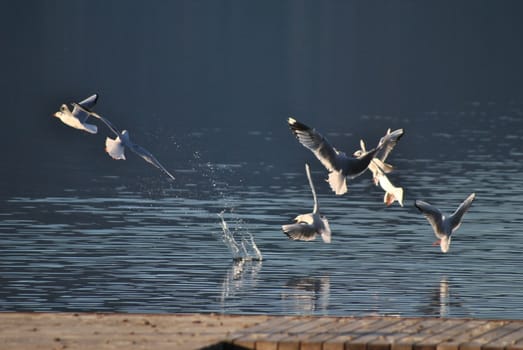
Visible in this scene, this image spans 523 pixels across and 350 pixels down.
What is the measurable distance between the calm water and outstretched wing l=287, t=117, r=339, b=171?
5.76 metres

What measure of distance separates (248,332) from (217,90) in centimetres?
9320

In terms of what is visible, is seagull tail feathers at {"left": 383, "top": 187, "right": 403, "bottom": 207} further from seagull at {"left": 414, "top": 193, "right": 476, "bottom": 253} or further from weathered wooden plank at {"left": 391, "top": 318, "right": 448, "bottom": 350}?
weathered wooden plank at {"left": 391, "top": 318, "right": 448, "bottom": 350}

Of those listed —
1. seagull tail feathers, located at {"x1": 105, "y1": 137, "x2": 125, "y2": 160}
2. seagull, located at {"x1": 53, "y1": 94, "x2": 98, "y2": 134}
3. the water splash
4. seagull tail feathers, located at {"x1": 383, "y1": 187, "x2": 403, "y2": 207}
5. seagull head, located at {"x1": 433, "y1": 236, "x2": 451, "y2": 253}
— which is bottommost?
seagull head, located at {"x1": 433, "y1": 236, "x2": 451, "y2": 253}

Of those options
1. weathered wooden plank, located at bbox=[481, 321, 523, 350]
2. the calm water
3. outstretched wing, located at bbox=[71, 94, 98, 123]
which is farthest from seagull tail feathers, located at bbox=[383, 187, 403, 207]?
the calm water

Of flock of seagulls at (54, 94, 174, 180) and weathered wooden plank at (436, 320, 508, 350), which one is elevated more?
flock of seagulls at (54, 94, 174, 180)

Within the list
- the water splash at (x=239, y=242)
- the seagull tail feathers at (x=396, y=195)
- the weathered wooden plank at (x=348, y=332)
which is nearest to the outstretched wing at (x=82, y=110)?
the seagull tail feathers at (x=396, y=195)

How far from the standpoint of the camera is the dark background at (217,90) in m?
63.7

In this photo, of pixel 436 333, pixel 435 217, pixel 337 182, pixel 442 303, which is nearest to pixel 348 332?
pixel 436 333

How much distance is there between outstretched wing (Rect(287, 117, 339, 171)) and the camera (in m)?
23.5

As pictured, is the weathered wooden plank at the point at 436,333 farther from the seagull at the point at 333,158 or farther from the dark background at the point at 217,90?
the dark background at the point at 217,90

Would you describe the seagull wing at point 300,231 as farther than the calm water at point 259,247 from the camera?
No

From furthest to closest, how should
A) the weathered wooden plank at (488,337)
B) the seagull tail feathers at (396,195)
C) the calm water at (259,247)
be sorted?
1. the calm water at (259,247)
2. the seagull tail feathers at (396,195)
3. the weathered wooden plank at (488,337)

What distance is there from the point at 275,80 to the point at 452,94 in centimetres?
1965

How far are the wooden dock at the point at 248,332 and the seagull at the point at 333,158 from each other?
261 centimetres
